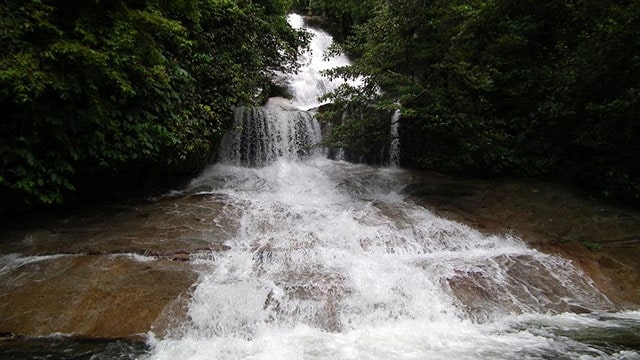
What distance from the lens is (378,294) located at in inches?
185

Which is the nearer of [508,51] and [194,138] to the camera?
[194,138]

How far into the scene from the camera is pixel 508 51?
368 inches

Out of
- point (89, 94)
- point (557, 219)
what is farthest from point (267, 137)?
point (557, 219)

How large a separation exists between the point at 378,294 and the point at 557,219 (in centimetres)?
468

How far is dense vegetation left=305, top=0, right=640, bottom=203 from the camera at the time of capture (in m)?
7.77

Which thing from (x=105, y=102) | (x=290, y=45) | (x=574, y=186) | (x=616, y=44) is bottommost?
(x=574, y=186)

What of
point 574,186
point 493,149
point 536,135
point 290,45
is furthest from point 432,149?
point 290,45

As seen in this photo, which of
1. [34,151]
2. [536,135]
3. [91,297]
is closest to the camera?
[91,297]

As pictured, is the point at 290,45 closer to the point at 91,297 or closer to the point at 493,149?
the point at 493,149

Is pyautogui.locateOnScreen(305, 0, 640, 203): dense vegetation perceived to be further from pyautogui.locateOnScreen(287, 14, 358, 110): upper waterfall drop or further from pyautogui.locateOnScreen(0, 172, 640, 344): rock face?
pyautogui.locateOnScreen(287, 14, 358, 110): upper waterfall drop

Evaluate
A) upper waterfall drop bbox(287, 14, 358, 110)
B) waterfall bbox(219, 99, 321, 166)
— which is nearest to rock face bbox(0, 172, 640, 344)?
waterfall bbox(219, 99, 321, 166)

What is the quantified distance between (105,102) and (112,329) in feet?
10.9

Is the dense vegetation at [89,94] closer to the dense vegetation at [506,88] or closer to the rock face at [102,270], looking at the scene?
the rock face at [102,270]

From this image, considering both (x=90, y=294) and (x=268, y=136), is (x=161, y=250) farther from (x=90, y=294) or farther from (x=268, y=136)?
(x=268, y=136)
